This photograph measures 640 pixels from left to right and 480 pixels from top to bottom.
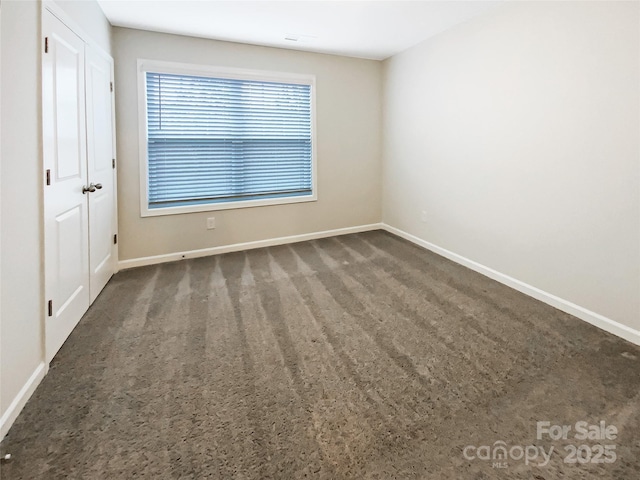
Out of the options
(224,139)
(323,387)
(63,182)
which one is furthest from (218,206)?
(323,387)

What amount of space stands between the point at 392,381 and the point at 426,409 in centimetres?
25

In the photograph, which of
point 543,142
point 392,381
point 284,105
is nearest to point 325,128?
point 284,105

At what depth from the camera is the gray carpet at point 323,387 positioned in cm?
137

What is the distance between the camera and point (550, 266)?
276cm

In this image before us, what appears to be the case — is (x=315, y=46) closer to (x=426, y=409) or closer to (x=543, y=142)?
(x=543, y=142)

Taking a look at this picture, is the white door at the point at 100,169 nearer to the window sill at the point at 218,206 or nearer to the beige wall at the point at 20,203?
the window sill at the point at 218,206

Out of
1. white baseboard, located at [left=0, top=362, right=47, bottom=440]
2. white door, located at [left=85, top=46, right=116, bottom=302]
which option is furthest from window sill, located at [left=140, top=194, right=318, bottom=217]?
white baseboard, located at [left=0, top=362, right=47, bottom=440]

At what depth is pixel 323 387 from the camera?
1.81 meters

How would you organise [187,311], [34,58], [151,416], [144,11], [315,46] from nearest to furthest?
[151,416] < [34,58] < [187,311] < [144,11] < [315,46]

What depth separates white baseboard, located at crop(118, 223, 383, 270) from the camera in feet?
12.3

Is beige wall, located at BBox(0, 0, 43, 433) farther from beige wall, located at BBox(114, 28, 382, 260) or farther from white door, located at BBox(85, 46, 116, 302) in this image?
beige wall, located at BBox(114, 28, 382, 260)

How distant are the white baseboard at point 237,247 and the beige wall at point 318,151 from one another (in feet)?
0.18

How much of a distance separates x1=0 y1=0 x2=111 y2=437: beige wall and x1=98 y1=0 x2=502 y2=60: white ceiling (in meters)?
1.51

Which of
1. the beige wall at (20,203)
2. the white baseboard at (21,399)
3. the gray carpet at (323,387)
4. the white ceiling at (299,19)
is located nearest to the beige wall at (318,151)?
the white ceiling at (299,19)
